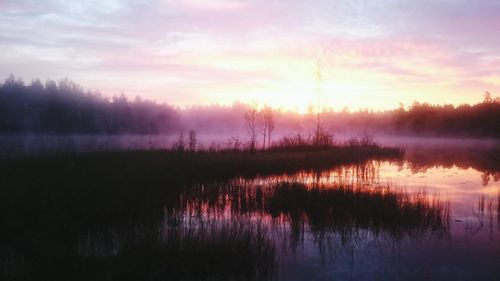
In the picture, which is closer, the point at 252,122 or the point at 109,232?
the point at 109,232

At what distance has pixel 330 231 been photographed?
8.32 metres

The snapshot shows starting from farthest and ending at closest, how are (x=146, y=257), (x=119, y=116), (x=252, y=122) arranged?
(x=119, y=116) < (x=252, y=122) < (x=146, y=257)

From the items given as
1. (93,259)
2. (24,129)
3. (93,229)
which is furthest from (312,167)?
(24,129)

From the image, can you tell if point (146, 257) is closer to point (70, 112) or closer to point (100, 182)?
point (100, 182)

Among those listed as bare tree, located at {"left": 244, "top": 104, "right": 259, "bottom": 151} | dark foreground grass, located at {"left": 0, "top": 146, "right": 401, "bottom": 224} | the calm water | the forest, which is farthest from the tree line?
the calm water

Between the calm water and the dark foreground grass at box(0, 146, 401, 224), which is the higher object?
the dark foreground grass at box(0, 146, 401, 224)

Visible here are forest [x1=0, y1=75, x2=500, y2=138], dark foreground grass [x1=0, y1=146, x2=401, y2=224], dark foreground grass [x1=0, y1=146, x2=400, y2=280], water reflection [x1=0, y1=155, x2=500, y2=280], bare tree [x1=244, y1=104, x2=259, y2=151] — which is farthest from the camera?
forest [x1=0, y1=75, x2=500, y2=138]

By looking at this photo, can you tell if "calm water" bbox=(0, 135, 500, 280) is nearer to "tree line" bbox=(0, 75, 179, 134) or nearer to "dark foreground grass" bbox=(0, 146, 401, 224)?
"dark foreground grass" bbox=(0, 146, 401, 224)

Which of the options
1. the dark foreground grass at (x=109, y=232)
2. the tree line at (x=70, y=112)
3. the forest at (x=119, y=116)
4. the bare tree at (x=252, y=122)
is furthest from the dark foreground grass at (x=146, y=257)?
the tree line at (x=70, y=112)

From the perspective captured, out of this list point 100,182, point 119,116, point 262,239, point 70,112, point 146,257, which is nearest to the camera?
point 146,257

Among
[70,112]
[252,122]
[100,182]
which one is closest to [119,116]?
[70,112]

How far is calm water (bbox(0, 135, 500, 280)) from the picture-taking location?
633 cm

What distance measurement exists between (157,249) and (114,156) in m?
11.4

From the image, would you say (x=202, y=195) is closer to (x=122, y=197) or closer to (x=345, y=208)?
(x=122, y=197)
